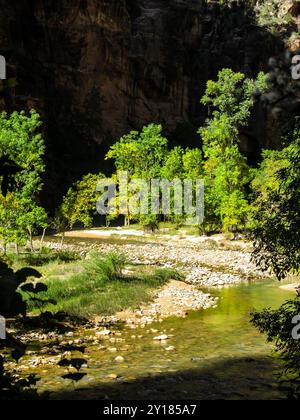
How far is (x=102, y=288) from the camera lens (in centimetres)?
1736

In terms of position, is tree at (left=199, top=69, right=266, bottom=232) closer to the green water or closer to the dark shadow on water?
the green water

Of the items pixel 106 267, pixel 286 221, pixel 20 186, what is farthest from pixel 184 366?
pixel 20 186

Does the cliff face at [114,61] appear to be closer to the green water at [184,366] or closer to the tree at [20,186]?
the tree at [20,186]

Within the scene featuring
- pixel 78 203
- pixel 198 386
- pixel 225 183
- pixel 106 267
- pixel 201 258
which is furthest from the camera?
pixel 225 183

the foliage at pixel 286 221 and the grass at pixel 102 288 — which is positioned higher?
the foliage at pixel 286 221

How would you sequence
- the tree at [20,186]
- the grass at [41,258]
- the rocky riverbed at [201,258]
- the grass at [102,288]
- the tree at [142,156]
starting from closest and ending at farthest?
the grass at [102,288] → the tree at [20,186] → the grass at [41,258] → the rocky riverbed at [201,258] → the tree at [142,156]

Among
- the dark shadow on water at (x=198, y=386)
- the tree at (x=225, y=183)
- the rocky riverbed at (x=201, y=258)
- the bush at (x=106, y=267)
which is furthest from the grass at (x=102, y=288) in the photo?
the tree at (x=225, y=183)

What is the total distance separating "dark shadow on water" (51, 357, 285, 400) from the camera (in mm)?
8102

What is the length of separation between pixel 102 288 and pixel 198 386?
9142mm

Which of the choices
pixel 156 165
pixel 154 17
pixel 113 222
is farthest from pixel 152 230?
pixel 154 17

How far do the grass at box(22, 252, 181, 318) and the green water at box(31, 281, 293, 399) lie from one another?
7.26 ft

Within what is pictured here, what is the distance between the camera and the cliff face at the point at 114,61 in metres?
72.1

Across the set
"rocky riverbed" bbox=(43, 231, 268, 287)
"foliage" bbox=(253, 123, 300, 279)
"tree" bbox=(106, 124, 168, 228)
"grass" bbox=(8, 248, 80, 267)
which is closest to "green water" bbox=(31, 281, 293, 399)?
"foliage" bbox=(253, 123, 300, 279)

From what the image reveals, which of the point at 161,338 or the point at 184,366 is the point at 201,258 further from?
the point at 184,366
